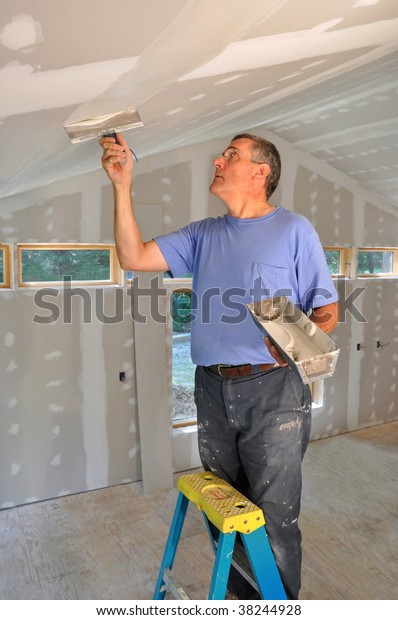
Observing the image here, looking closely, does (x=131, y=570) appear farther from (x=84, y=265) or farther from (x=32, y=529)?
(x=84, y=265)

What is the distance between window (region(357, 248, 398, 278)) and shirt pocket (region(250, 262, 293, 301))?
12.7 feet

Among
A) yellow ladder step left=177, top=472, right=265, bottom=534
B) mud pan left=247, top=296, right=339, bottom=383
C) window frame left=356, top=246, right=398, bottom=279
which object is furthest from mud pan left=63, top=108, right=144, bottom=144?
window frame left=356, top=246, right=398, bottom=279

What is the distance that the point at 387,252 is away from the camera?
565cm

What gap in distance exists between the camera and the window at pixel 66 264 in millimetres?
3781

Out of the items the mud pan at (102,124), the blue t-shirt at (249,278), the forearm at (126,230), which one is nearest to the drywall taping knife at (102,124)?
the mud pan at (102,124)

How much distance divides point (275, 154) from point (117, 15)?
1191 mm

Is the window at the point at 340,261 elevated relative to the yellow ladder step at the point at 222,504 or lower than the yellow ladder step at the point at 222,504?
elevated

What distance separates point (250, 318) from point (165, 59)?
0.94 meters

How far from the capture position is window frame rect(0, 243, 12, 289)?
3682 mm

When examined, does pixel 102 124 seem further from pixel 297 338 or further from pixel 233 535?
pixel 233 535

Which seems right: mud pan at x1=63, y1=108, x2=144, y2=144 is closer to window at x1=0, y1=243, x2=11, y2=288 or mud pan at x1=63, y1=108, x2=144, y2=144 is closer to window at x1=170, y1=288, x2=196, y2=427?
window at x1=0, y1=243, x2=11, y2=288

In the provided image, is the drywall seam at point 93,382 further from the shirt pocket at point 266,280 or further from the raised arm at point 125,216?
the shirt pocket at point 266,280

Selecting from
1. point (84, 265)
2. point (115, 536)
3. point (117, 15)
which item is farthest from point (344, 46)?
point (115, 536)

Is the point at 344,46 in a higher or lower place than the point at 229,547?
higher
